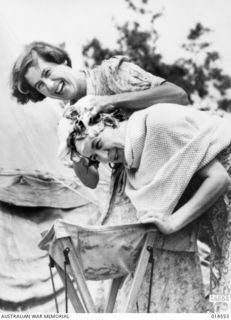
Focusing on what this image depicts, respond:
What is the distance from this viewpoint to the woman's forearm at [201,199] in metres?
1.82

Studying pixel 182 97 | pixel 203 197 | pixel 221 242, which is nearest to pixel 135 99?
pixel 182 97

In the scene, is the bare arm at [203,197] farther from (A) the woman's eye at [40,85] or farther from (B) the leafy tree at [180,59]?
(A) the woman's eye at [40,85]

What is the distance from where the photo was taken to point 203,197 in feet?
5.97

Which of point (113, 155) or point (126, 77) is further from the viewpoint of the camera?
point (126, 77)

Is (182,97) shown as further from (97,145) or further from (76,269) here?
(76,269)

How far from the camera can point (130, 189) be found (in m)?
1.91

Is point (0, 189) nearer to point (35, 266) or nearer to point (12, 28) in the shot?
point (35, 266)

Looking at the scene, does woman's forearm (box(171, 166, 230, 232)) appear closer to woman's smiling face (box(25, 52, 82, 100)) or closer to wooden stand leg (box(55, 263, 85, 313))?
wooden stand leg (box(55, 263, 85, 313))

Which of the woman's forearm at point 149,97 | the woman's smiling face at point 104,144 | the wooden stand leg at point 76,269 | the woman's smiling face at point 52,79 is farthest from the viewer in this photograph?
the woman's smiling face at point 52,79

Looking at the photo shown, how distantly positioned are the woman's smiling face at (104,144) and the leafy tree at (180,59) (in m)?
0.37

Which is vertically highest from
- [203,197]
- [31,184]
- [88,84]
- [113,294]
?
[88,84]

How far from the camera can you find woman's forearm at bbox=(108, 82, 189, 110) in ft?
6.48

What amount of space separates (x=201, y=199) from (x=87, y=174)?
15.5 inches

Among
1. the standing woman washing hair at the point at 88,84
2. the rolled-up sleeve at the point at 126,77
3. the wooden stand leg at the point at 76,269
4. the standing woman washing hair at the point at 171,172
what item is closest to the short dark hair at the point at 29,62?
the standing woman washing hair at the point at 88,84
